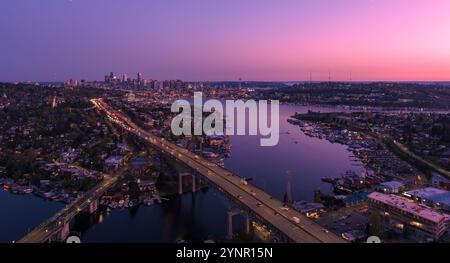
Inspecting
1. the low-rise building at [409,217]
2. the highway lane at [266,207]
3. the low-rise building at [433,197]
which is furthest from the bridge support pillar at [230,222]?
the low-rise building at [433,197]

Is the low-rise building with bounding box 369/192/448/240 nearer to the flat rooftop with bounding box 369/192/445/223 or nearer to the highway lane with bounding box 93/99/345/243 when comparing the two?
the flat rooftop with bounding box 369/192/445/223

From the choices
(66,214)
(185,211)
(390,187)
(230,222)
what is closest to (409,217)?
(390,187)

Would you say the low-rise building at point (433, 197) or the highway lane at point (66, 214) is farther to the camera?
the low-rise building at point (433, 197)

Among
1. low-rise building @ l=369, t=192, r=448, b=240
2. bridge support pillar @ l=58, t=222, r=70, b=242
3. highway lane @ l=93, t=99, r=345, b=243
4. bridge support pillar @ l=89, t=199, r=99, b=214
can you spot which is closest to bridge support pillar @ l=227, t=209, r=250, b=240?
highway lane @ l=93, t=99, r=345, b=243

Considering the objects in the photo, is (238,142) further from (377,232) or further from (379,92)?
(379,92)

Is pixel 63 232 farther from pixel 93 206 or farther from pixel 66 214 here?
pixel 93 206

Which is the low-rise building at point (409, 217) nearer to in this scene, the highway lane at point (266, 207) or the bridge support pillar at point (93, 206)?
the highway lane at point (266, 207)
